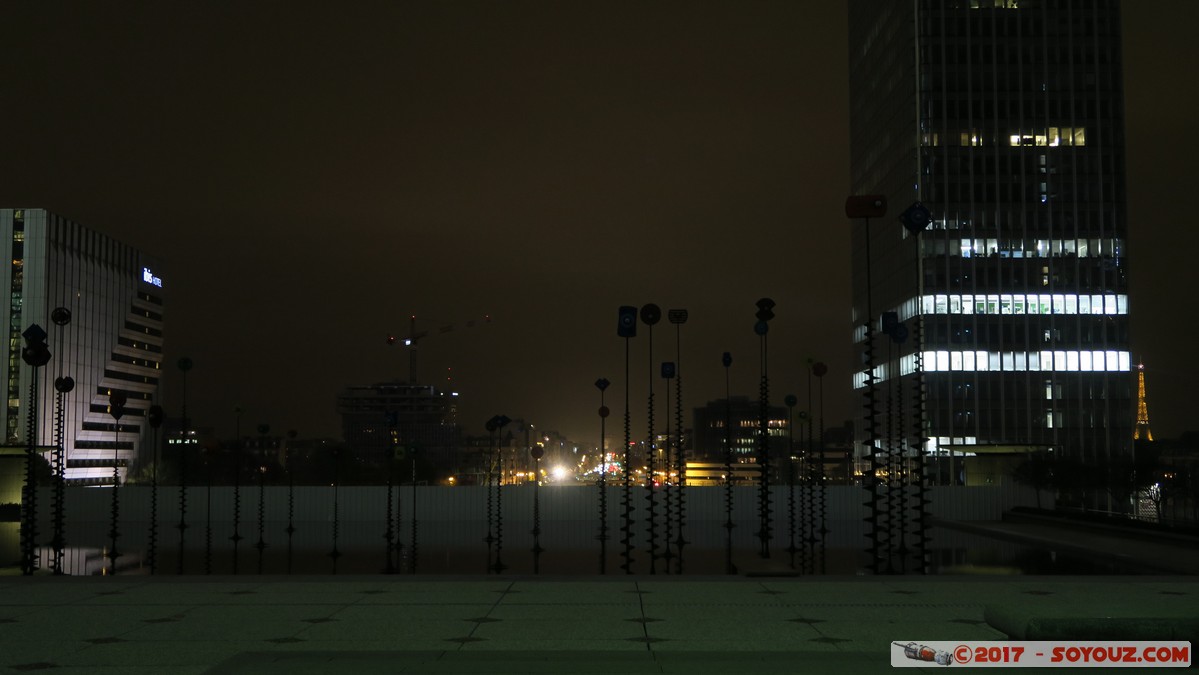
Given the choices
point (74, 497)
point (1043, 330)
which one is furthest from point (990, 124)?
point (74, 497)

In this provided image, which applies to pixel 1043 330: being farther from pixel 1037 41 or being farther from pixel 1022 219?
pixel 1037 41

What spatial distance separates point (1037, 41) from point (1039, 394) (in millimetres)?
41492

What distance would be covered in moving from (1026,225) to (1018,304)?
931 cm

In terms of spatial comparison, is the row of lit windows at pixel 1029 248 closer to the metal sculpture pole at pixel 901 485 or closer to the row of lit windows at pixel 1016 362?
the row of lit windows at pixel 1016 362

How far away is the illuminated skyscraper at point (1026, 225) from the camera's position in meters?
142

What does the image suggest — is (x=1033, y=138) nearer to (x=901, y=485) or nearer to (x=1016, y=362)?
(x=1016, y=362)

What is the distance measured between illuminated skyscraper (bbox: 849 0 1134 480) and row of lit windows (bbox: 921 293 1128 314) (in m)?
0.14

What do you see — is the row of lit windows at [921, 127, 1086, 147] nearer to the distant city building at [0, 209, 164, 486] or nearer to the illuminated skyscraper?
the illuminated skyscraper

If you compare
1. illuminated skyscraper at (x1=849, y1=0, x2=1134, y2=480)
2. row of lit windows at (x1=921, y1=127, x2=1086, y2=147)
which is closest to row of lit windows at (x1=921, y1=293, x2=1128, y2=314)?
illuminated skyscraper at (x1=849, y1=0, x2=1134, y2=480)

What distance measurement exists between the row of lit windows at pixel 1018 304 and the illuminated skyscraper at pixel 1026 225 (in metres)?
0.14

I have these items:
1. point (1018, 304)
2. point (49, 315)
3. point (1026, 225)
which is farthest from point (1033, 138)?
point (49, 315)

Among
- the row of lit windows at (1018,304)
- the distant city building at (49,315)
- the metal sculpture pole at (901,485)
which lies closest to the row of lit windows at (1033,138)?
the row of lit windows at (1018,304)

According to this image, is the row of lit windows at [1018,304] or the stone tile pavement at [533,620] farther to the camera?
the row of lit windows at [1018,304]

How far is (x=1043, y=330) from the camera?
142750 mm
